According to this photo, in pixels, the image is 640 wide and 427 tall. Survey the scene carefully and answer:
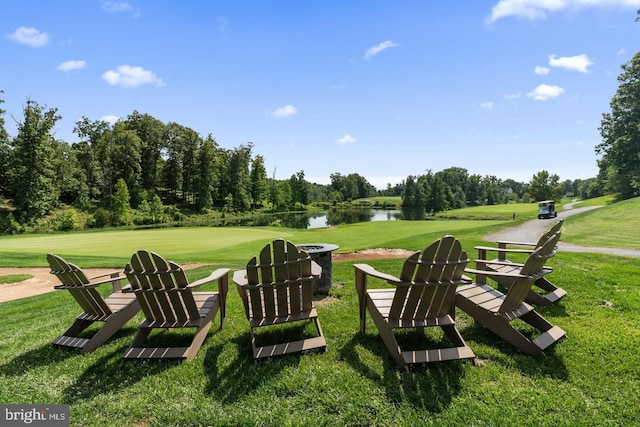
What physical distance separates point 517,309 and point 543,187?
8220cm

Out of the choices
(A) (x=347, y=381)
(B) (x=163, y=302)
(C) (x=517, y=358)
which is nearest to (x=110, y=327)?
(B) (x=163, y=302)

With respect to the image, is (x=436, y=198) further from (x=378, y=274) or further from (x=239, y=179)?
(x=378, y=274)

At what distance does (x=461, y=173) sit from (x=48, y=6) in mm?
115428

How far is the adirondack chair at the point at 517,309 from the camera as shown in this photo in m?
3.25

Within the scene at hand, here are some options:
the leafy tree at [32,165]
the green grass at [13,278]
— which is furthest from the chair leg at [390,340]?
the leafy tree at [32,165]

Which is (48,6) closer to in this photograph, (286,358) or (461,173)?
(286,358)

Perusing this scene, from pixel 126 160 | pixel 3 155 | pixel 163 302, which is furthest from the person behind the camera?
→ pixel 126 160

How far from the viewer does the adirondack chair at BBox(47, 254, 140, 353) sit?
375 cm

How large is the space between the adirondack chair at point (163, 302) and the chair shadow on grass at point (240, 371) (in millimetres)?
335

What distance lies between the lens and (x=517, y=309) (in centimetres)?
353

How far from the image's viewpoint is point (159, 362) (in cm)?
335

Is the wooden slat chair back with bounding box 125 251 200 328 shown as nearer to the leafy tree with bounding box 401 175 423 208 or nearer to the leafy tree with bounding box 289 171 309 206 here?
the leafy tree with bounding box 289 171 309 206

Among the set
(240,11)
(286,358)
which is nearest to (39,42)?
(240,11)

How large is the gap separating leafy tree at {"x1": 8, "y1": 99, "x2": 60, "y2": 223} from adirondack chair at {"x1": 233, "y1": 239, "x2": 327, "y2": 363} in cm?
3879
